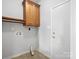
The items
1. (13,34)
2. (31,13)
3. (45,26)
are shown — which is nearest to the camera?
(13,34)

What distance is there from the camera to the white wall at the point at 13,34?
75.7 inches

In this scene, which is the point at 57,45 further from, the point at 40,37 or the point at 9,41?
the point at 9,41

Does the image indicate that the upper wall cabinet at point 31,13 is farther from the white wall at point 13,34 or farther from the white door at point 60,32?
the white door at point 60,32

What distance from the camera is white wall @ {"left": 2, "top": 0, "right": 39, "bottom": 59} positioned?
1.92m

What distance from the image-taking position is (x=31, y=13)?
245cm

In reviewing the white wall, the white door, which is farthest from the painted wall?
the white wall

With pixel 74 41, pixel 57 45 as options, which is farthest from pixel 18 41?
pixel 74 41

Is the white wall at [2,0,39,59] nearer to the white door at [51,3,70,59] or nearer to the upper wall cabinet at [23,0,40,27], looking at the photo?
the upper wall cabinet at [23,0,40,27]

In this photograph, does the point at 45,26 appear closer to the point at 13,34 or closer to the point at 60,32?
the point at 60,32

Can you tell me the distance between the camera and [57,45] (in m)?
2.26

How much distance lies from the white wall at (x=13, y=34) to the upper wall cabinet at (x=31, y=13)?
159 millimetres

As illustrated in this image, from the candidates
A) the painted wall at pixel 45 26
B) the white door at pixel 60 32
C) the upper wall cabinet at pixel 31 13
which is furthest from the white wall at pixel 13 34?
the white door at pixel 60 32

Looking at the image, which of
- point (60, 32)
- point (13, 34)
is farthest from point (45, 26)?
point (13, 34)

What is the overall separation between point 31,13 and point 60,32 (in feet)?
3.73
